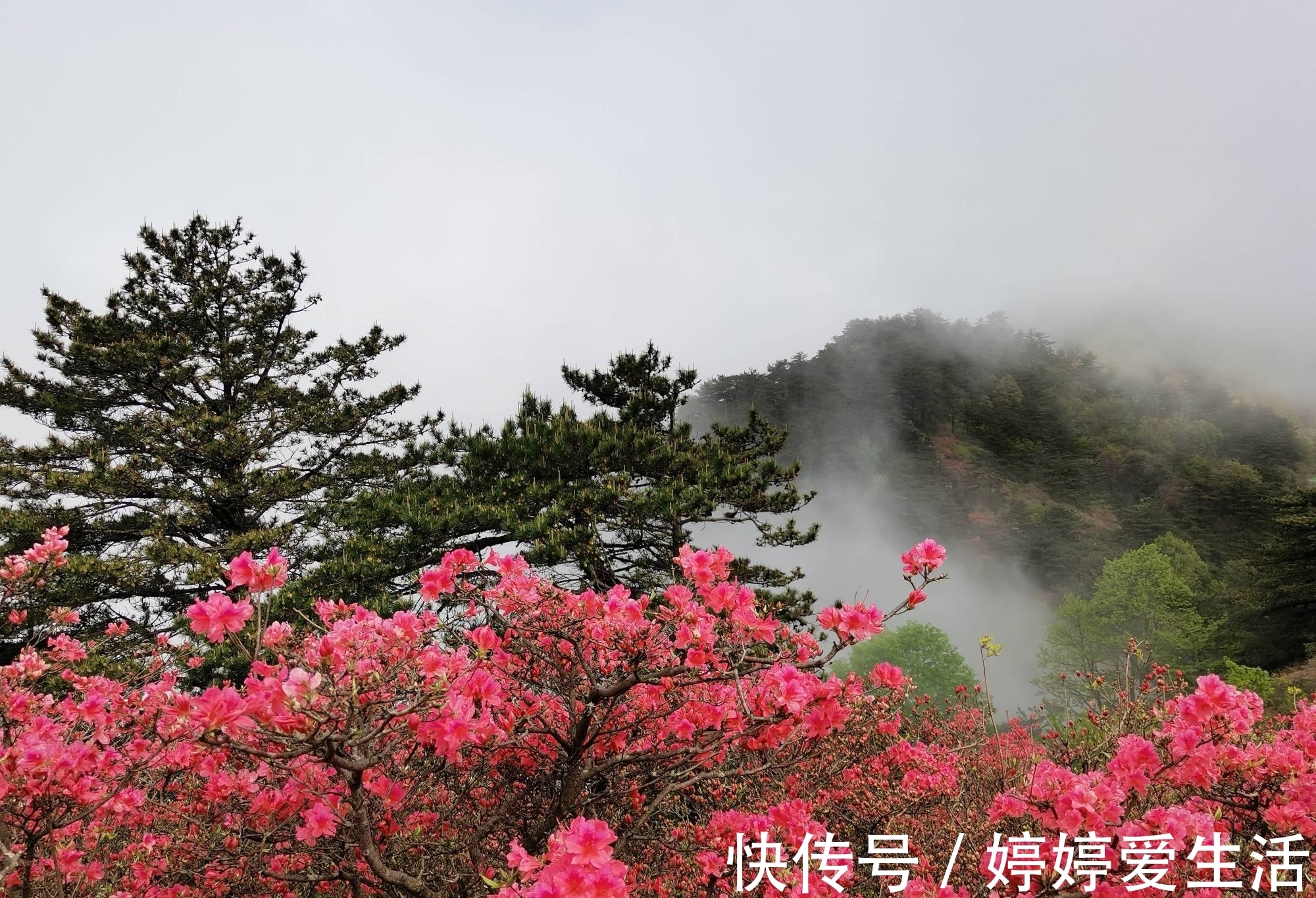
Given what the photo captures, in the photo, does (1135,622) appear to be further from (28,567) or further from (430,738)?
(28,567)

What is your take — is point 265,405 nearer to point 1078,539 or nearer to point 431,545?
point 431,545

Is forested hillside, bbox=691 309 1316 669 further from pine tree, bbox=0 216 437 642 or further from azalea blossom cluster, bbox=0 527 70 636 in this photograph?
azalea blossom cluster, bbox=0 527 70 636

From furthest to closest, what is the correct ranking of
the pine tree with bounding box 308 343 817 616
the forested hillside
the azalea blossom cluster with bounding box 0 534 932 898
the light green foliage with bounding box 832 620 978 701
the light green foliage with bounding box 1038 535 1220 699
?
the forested hillside, the light green foliage with bounding box 832 620 978 701, the light green foliage with bounding box 1038 535 1220 699, the pine tree with bounding box 308 343 817 616, the azalea blossom cluster with bounding box 0 534 932 898

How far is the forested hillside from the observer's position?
36.6m

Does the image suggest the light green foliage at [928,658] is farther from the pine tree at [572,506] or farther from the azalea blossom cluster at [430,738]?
the azalea blossom cluster at [430,738]

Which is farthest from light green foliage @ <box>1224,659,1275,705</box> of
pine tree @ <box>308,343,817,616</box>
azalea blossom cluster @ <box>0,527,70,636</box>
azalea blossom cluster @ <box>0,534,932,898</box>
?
azalea blossom cluster @ <box>0,527,70,636</box>

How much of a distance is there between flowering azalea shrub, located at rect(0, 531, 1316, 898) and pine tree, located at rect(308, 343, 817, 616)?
4.57 meters

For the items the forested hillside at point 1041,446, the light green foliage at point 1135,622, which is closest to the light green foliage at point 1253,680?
the light green foliage at point 1135,622

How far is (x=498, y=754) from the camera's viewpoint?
9.71 feet

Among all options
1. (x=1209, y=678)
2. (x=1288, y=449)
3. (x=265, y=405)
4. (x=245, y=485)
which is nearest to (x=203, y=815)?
(x=1209, y=678)

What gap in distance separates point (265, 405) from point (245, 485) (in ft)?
7.39

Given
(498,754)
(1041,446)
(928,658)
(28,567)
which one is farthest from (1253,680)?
(1041,446)

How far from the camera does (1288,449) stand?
46.2 metres

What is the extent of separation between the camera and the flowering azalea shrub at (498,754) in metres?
1.92
